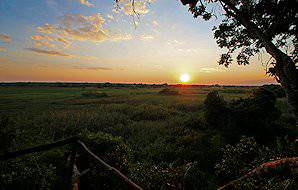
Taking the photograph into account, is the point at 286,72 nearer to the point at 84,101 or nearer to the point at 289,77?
the point at 289,77

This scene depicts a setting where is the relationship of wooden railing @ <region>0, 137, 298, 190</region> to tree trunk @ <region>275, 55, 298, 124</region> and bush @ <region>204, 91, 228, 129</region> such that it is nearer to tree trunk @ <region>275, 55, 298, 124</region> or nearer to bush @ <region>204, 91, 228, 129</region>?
tree trunk @ <region>275, 55, 298, 124</region>

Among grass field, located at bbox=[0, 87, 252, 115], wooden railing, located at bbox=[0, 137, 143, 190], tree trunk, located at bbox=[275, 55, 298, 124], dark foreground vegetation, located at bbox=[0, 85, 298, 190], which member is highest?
tree trunk, located at bbox=[275, 55, 298, 124]

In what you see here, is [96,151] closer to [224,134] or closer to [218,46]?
[218,46]

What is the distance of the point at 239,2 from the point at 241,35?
227 centimetres

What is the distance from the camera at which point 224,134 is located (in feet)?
51.8

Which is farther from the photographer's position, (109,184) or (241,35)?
(241,35)

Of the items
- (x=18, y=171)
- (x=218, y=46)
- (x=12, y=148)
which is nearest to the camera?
(x=18, y=171)

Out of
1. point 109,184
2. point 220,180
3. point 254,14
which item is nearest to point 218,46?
point 254,14

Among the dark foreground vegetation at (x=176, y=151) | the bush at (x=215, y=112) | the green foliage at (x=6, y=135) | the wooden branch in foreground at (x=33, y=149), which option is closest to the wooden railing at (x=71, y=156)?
the wooden branch in foreground at (x=33, y=149)

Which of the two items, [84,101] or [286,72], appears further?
[84,101]

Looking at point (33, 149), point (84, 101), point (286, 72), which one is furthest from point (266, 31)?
point (84, 101)

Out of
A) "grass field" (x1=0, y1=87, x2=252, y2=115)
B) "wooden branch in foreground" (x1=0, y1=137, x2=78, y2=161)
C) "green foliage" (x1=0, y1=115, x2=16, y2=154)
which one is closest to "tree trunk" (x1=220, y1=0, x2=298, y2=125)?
"wooden branch in foreground" (x1=0, y1=137, x2=78, y2=161)

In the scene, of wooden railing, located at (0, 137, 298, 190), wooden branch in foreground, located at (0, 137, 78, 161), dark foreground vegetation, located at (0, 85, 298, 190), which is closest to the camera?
wooden railing, located at (0, 137, 298, 190)

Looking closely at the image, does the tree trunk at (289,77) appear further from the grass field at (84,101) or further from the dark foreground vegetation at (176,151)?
the grass field at (84,101)
